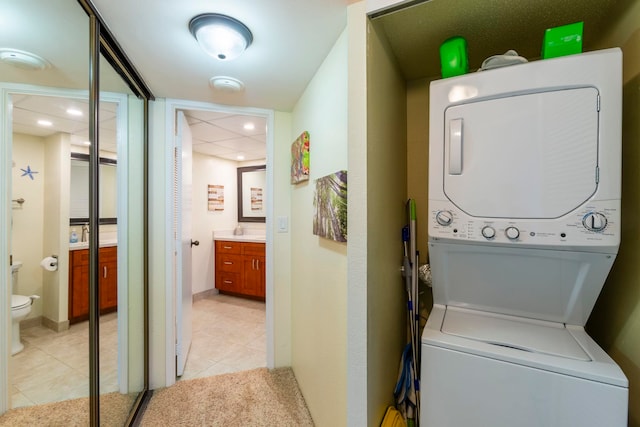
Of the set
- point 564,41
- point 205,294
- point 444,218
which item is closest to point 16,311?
point 444,218

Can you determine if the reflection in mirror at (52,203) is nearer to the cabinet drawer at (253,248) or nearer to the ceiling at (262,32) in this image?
the ceiling at (262,32)

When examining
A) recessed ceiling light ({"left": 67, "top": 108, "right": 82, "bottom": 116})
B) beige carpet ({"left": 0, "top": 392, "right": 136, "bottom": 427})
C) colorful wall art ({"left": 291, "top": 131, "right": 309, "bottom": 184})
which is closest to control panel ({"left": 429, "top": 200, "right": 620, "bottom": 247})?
colorful wall art ({"left": 291, "top": 131, "right": 309, "bottom": 184})

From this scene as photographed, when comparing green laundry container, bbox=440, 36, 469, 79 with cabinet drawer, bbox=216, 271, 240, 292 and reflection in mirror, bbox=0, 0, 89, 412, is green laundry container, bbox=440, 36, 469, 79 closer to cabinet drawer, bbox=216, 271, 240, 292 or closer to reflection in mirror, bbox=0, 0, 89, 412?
reflection in mirror, bbox=0, 0, 89, 412

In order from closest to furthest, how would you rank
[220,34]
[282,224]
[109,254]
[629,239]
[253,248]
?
[629,239] < [220,34] < [109,254] < [282,224] < [253,248]

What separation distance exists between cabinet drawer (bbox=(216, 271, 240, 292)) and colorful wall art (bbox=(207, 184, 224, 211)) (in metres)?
1.01

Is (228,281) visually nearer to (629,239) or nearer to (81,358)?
(81,358)

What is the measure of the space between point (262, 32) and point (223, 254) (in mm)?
3303

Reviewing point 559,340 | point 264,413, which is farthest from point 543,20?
point 264,413

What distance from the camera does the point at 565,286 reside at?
3.01 ft

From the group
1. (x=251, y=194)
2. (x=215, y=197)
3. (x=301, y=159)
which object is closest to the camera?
(x=301, y=159)

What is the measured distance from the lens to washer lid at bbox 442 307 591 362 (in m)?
0.84

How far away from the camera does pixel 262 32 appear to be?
3.78ft

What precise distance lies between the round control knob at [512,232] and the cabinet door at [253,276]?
10.2 ft

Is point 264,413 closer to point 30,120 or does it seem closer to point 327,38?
point 30,120
